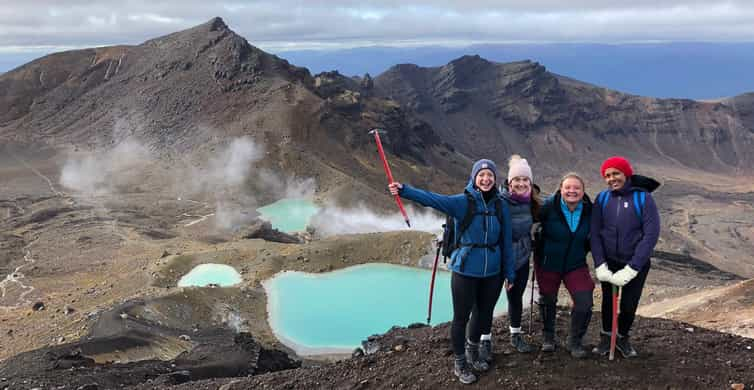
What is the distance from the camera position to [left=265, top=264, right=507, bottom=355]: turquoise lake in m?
22.4

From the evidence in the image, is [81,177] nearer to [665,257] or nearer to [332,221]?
[332,221]

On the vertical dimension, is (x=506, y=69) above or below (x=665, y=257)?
above

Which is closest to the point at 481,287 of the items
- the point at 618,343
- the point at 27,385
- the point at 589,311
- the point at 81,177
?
the point at 589,311

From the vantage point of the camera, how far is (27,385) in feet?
44.6

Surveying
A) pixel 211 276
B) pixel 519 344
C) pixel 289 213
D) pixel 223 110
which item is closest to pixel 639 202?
pixel 519 344

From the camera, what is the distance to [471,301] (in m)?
7.88

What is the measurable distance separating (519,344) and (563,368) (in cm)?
81

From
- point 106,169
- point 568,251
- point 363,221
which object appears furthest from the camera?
point 106,169

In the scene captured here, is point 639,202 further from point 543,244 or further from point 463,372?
point 463,372

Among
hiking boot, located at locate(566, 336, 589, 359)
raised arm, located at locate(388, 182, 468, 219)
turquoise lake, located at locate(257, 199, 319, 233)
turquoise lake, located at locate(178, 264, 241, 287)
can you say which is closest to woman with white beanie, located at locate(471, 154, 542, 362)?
raised arm, located at locate(388, 182, 468, 219)

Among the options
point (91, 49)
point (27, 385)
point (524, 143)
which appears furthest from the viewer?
point (524, 143)

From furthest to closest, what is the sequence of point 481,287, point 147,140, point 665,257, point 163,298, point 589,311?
point 147,140
point 665,257
point 163,298
point 589,311
point 481,287

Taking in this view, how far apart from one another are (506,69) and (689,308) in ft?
488

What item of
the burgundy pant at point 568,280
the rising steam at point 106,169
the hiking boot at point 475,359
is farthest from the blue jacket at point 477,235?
the rising steam at point 106,169
